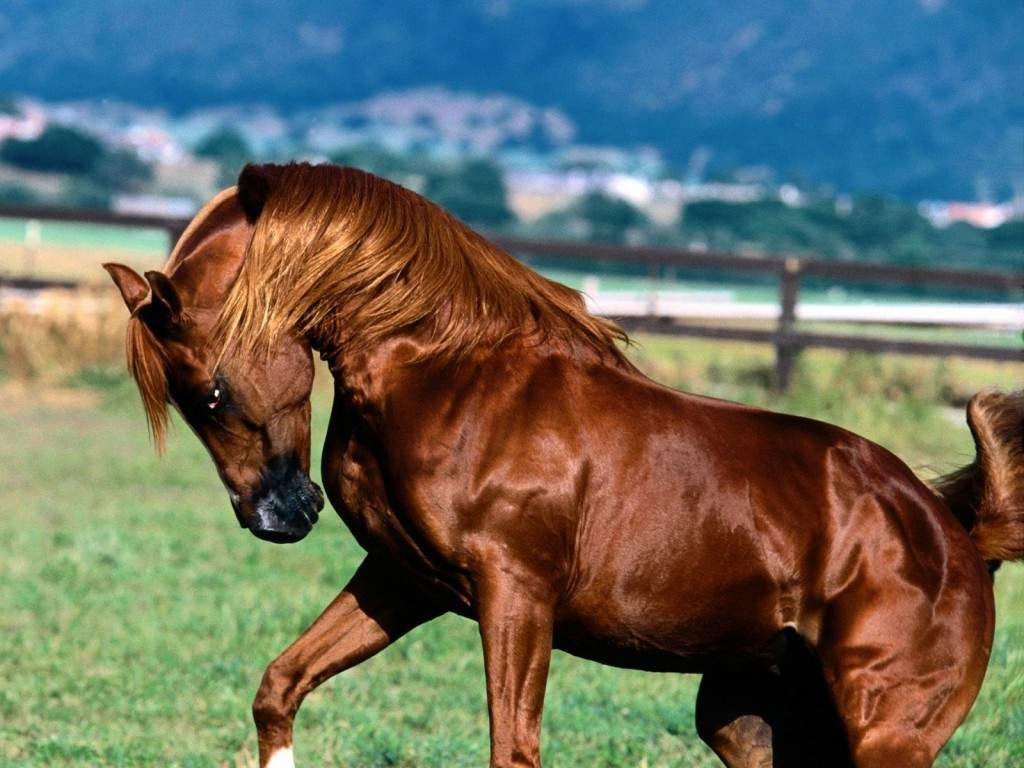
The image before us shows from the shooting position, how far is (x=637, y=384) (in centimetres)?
429

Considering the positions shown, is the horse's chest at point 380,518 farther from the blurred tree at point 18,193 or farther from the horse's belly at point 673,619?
the blurred tree at point 18,193

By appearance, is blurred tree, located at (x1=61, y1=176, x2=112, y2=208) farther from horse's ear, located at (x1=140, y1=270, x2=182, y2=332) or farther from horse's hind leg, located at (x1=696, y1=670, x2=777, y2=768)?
horse's ear, located at (x1=140, y1=270, x2=182, y2=332)

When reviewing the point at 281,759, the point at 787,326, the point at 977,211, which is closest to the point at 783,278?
the point at 787,326

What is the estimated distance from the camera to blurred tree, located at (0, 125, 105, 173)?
79.9m

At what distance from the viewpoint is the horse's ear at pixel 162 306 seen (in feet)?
12.9

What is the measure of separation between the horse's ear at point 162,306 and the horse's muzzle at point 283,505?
1.38 ft

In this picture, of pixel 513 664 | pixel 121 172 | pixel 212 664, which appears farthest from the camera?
pixel 121 172

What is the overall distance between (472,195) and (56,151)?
1966 centimetres

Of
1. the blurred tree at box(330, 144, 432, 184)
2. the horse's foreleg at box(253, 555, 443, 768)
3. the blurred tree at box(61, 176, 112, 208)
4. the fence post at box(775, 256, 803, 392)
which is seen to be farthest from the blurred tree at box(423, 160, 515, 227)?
the horse's foreleg at box(253, 555, 443, 768)

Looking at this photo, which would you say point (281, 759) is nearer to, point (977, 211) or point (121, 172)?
point (121, 172)

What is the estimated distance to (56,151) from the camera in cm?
8062

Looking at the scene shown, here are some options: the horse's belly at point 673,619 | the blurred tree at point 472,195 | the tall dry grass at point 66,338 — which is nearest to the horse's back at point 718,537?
the horse's belly at point 673,619

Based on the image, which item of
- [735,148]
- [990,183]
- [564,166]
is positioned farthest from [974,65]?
[564,166]

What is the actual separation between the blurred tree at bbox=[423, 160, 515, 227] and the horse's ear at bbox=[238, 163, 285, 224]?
65.7 m
